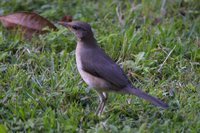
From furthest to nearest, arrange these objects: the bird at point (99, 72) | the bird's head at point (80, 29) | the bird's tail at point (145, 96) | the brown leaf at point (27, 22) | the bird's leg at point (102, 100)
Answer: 1. the brown leaf at point (27, 22)
2. the bird's head at point (80, 29)
3. the bird's leg at point (102, 100)
4. the bird at point (99, 72)
5. the bird's tail at point (145, 96)

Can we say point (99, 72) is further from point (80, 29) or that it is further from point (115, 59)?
point (115, 59)

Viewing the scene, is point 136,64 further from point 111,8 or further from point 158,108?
point 111,8

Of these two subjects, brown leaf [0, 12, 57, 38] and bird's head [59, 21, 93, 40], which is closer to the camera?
bird's head [59, 21, 93, 40]

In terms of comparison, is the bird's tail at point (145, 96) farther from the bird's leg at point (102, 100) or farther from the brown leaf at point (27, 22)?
the brown leaf at point (27, 22)

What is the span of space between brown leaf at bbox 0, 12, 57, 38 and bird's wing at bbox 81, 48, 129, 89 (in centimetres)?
204

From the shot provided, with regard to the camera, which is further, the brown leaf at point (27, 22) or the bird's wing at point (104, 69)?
the brown leaf at point (27, 22)

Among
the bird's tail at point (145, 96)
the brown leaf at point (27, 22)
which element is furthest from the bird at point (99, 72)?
the brown leaf at point (27, 22)

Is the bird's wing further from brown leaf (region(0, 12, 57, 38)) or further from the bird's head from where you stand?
brown leaf (region(0, 12, 57, 38))

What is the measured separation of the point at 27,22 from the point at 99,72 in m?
2.51

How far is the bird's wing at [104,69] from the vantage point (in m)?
6.53

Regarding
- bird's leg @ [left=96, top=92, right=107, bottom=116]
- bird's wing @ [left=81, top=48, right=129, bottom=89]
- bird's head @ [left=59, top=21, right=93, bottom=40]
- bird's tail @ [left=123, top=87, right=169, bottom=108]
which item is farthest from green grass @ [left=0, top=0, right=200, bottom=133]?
bird's head @ [left=59, top=21, right=93, bottom=40]

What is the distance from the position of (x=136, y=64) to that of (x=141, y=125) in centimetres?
180

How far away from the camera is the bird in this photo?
6.50 m

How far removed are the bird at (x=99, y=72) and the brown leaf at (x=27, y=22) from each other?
5.73 feet
